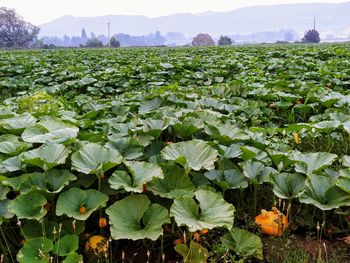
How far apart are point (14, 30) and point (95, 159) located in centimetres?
8723

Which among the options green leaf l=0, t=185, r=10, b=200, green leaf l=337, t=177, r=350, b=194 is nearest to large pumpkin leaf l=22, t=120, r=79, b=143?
green leaf l=0, t=185, r=10, b=200

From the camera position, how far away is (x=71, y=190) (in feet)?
6.13

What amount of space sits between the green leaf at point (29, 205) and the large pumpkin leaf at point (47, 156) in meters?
0.20

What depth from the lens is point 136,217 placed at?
1.79 m

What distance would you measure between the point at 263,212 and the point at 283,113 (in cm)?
260

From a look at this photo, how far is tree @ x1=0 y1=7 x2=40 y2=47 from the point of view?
7794 centimetres

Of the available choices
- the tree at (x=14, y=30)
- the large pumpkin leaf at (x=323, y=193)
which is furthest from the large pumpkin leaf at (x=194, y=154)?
the tree at (x=14, y=30)

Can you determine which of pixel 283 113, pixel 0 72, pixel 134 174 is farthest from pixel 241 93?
pixel 0 72

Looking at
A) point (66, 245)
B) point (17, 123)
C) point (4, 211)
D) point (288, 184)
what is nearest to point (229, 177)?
point (288, 184)

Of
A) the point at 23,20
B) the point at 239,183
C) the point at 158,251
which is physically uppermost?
the point at 23,20

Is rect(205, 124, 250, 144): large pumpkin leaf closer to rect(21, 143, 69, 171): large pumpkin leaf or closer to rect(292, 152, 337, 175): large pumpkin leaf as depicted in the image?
rect(292, 152, 337, 175): large pumpkin leaf

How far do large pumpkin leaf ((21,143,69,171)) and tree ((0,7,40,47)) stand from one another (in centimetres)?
8280

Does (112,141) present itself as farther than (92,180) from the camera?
Yes

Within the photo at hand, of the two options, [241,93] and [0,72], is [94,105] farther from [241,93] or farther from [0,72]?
[0,72]
